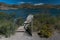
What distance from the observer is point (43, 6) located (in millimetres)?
3074

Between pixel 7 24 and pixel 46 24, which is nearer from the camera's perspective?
pixel 46 24

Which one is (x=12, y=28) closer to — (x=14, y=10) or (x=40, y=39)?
(x=14, y=10)

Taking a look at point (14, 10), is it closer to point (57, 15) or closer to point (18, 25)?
point (18, 25)

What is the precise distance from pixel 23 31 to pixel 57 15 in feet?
2.32

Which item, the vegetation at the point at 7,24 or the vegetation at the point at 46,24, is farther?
the vegetation at the point at 7,24

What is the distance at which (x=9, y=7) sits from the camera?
3.15 metres

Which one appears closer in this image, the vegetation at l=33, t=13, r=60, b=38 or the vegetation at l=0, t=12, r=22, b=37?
the vegetation at l=33, t=13, r=60, b=38

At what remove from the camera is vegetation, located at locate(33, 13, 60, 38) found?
303cm

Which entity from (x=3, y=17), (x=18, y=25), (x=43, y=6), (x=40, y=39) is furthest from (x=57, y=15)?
(x=3, y=17)

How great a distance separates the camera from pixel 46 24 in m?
3.05

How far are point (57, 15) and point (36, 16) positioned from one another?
0.39 m

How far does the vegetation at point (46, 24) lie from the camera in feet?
9.95

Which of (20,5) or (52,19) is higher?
(20,5)

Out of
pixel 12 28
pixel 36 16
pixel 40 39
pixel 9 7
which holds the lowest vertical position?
pixel 40 39
